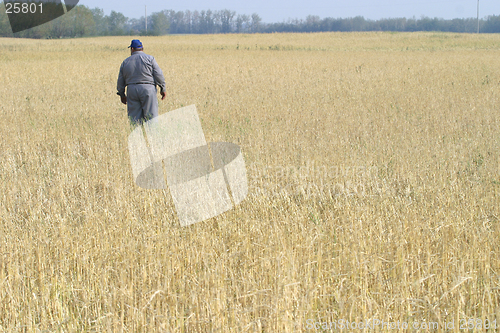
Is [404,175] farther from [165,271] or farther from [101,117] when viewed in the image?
[101,117]

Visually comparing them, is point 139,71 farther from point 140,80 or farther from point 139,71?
point 140,80

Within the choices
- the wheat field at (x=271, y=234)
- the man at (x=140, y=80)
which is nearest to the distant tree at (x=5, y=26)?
the wheat field at (x=271, y=234)

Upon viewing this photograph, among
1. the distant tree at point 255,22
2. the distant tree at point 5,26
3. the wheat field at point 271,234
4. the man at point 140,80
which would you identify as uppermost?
the distant tree at point 255,22

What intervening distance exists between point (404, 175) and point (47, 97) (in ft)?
35.2

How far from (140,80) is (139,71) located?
14 centimetres

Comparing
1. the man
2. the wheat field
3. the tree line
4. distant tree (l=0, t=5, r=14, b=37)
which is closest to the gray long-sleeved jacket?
the man

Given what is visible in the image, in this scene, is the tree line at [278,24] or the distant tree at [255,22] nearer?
the tree line at [278,24]

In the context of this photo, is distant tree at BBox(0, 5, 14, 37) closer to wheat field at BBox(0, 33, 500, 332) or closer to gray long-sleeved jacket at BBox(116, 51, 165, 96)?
wheat field at BBox(0, 33, 500, 332)

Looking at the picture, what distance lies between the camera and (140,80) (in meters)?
6.94

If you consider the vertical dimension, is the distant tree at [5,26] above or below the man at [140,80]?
above

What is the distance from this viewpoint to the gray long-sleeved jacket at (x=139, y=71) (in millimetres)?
6855

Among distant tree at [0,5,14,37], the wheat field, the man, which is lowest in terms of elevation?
the wheat field

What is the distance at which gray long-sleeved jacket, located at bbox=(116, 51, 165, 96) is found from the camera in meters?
6.86

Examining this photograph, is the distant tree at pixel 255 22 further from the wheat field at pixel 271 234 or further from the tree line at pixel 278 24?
the wheat field at pixel 271 234
